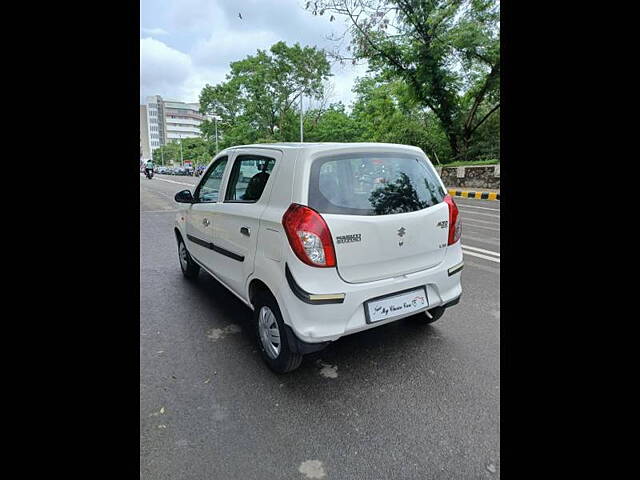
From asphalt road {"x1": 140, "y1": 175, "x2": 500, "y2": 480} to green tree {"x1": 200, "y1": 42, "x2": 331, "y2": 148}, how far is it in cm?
2838

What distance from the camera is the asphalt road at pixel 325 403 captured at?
1.80 m

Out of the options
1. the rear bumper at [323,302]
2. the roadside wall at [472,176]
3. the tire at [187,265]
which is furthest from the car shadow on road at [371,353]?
the roadside wall at [472,176]

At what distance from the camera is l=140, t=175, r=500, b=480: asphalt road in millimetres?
1805

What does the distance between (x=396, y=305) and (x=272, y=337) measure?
0.86m

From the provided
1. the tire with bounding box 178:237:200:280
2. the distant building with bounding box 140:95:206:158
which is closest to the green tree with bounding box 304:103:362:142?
the tire with bounding box 178:237:200:280

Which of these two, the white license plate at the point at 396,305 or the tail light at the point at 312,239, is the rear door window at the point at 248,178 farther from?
the white license plate at the point at 396,305

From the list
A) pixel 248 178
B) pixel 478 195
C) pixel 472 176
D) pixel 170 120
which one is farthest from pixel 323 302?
pixel 170 120

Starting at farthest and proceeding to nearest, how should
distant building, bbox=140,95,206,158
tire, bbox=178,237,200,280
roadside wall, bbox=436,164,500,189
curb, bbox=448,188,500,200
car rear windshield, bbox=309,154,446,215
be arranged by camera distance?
distant building, bbox=140,95,206,158 → roadside wall, bbox=436,164,500,189 → curb, bbox=448,188,500,200 → tire, bbox=178,237,200,280 → car rear windshield, bbox=309,154,446,215

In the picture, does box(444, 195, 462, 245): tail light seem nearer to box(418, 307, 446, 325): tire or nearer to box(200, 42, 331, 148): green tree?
box(418, 307, 446, 325): tire

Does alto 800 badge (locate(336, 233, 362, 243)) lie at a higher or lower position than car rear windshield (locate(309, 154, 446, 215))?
lower
